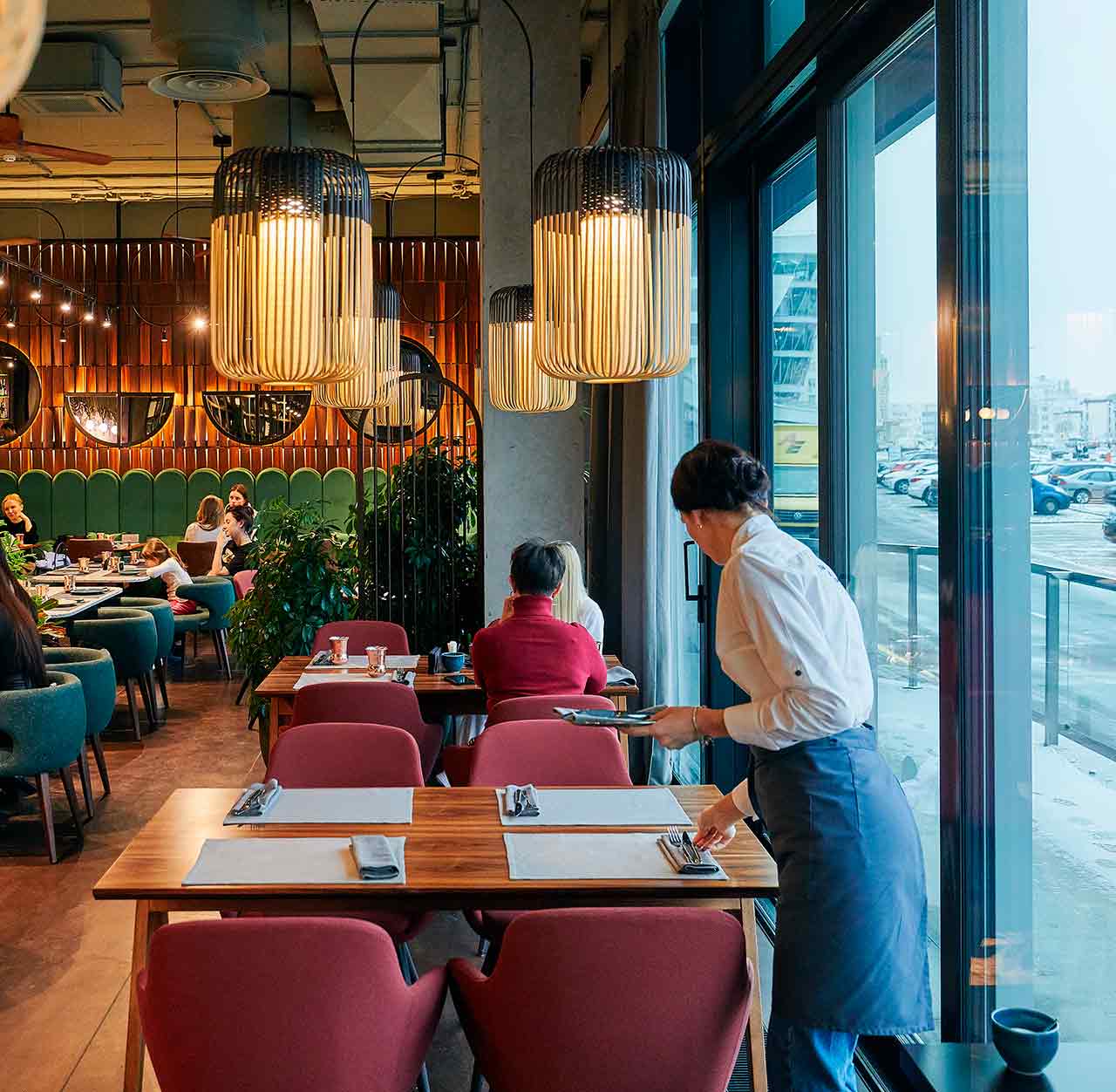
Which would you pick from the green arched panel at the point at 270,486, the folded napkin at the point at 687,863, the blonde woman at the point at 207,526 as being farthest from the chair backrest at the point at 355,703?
the green arched panel at the point at 270,486

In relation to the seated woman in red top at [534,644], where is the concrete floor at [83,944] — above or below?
below

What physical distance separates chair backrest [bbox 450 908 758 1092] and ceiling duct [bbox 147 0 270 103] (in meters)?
6.49

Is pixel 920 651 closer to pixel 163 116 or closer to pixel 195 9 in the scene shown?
pixel 195 9

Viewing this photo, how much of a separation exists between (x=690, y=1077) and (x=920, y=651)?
4.66 ft

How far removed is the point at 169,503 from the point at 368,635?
9.39 m

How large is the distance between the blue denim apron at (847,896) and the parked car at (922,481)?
94 centimetres

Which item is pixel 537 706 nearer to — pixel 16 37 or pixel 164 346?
pixel 16 37

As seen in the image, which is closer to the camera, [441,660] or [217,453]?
[441,660]

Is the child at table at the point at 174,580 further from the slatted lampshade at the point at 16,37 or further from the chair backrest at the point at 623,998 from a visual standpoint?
the slatted lampshade at the point at 16,37

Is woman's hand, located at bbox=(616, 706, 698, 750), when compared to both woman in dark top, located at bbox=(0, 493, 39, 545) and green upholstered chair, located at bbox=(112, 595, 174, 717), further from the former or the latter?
woman in dark top, located at bbox=(0, 493, 39, 545)

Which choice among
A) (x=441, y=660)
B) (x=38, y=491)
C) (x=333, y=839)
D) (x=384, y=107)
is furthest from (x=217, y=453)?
(x=333, y=839)

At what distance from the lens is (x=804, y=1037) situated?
2.35 meters

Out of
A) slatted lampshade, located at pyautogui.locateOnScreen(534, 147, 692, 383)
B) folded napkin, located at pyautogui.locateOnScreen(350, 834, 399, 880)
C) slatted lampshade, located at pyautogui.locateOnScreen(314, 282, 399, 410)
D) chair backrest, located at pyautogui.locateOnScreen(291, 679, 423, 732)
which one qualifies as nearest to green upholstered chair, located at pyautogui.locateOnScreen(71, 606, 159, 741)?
slatted lampshade, located at pyautogui.locateOnScreen(314, 282, 399, 410)

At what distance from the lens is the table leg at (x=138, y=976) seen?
278 cm
